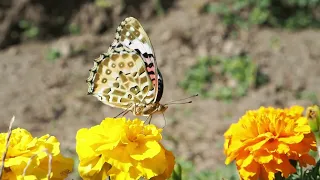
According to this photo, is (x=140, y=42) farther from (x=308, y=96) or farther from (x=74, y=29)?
(x=74, y=29)

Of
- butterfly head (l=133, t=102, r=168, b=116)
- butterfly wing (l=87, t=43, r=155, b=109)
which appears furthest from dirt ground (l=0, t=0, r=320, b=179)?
butterfly head (l=133, t=102, r=168, b=116)

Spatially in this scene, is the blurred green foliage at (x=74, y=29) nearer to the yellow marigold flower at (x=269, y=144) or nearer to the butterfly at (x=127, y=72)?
the butterfly at (x=127, y=72)

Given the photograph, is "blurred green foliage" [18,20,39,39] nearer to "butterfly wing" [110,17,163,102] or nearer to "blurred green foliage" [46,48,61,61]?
"blurred green foliage" [46,48,61,61]

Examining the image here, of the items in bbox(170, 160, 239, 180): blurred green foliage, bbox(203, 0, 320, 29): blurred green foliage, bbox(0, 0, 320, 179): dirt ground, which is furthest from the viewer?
bbox(203, 0, 320, 29): blurred green foliage

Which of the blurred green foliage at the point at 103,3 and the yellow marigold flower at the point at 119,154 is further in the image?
the blurred green foliage at the point at 103,3

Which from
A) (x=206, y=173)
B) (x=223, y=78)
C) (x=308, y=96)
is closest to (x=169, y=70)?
(x=223, y=78)

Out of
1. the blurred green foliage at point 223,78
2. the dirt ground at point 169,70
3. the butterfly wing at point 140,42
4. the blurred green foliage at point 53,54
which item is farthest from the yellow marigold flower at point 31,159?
the blurred green foliage at point 53,54
